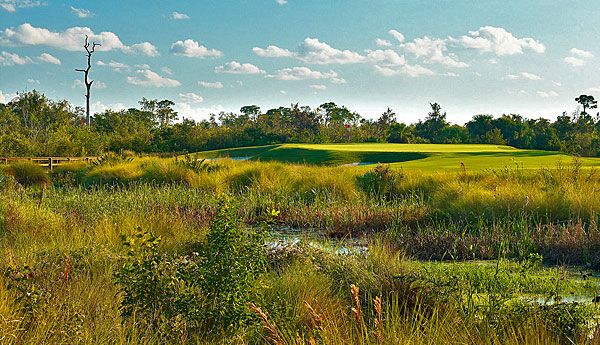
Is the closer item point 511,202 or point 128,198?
point 511,202

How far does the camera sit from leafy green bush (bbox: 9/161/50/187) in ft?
63.5

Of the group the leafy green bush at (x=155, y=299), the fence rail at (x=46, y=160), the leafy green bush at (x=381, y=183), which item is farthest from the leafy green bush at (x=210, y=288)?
the fence rail at (x=46, y=160)

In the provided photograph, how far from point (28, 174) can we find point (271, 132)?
30562 millimetres

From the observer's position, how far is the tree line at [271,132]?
109 feet

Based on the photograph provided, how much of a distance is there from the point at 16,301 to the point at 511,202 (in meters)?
7.77

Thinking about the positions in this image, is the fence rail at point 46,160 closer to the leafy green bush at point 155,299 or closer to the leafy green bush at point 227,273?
the leafy green bush at point 155,299

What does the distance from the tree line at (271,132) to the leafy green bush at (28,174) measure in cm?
1117

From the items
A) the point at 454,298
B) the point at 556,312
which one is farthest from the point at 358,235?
the point at 556,312

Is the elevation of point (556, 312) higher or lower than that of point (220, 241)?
lower

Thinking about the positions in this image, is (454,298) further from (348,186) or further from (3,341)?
(348,186)

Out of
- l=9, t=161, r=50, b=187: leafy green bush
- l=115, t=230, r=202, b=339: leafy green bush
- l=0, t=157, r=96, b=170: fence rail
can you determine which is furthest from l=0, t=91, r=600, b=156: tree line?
l=115, t=230, r=202, b=339: leafy green bush

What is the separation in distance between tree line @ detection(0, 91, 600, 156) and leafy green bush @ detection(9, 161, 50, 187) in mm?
Result: 11173

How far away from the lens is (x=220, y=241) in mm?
3854

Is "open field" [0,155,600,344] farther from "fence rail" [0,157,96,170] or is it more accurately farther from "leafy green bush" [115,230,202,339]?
"fence rail" [0,157,96,170]
